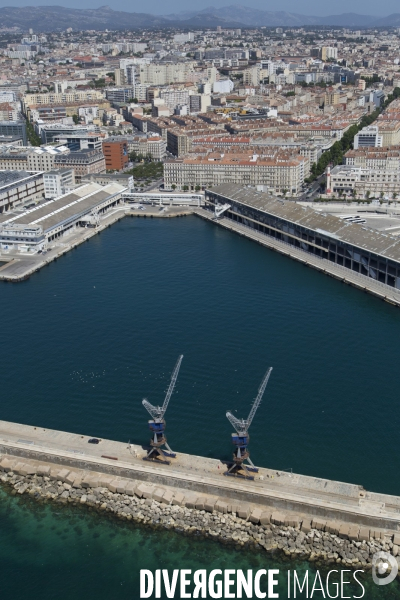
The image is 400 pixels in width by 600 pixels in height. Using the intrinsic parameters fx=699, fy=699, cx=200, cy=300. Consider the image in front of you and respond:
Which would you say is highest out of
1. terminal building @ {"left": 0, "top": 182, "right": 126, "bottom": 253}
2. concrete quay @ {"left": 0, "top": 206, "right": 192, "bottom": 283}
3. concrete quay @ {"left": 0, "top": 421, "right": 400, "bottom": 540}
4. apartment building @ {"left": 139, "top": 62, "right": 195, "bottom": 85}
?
apartment building @ {"left": 139, "top": 62, "right": 195, "bottom": 85}

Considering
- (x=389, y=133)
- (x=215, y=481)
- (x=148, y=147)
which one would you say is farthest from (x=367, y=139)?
(x=215, y=481)

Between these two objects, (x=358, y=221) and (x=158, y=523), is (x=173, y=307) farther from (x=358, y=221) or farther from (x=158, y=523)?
(x=358, y=221)

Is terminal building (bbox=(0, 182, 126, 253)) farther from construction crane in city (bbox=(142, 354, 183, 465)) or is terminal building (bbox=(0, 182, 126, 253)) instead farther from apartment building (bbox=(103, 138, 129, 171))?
construction crane in city (bbox=(142, 354, 183, 465))

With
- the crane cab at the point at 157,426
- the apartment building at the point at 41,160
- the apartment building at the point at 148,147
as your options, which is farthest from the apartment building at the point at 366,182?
the crane cab at the point at 157,426

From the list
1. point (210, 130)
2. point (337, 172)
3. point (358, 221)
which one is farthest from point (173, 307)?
point (210, 130)

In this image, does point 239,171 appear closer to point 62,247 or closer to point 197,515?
point 62,247

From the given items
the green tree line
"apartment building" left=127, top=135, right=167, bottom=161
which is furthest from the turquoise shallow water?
"apartment building" left=127, top=135, right=167, bottom=161
